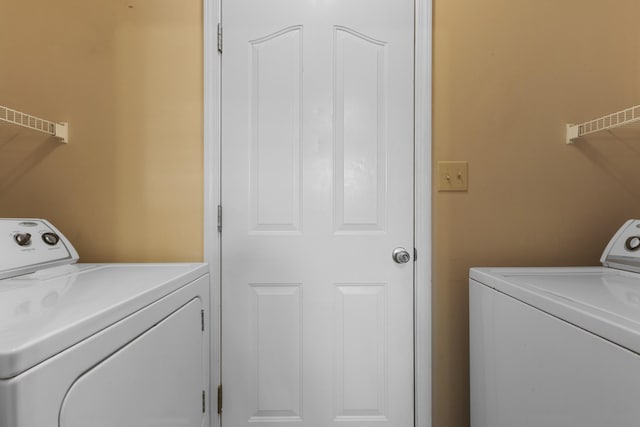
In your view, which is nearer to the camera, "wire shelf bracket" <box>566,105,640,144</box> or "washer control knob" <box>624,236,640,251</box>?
"washer control knob" <box>624,236,640,251</box>

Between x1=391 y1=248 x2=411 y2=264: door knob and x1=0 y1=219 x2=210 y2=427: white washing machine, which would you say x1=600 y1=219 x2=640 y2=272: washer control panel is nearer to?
x1=391 y1=248 x2=411 y2=264: door knob

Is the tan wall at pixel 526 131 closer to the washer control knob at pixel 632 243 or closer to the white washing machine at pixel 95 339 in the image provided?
the washer control knob at pixel 632 243

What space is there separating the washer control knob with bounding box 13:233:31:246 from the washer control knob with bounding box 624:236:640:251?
6.34ft

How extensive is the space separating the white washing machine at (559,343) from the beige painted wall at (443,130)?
0.67 ft

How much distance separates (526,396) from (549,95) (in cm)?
116

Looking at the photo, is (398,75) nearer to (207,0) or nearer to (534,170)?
(534,170)

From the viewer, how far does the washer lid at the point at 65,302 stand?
452 millimetres

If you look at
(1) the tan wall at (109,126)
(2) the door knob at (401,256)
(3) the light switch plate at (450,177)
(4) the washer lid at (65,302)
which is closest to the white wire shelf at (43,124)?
(1) the tan wall at (109,126)

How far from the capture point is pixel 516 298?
924 millimetres

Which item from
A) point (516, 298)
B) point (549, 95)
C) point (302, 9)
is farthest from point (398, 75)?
point (516, 298)

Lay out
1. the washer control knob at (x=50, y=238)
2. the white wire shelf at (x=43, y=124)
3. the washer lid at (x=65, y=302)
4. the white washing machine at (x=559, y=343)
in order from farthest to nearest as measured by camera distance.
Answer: the white wire shelf at (x=43, y=124)
the washer control knob at (x=50, y=238)
the white washing machine at (x=559, y=343)
the washer lid at (x=65, y=302)

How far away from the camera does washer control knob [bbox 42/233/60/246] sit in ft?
3.53

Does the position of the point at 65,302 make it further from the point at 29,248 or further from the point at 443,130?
the point at 443,130

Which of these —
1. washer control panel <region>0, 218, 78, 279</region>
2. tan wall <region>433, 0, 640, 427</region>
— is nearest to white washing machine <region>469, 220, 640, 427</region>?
tan wall <region>433, 0, 640, 427</region>
